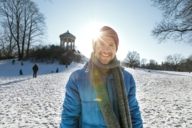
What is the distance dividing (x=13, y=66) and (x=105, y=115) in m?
47.6

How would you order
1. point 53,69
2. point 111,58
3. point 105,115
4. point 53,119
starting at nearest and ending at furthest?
point 105,115 → point 111,58 → point 53,119 → point 53,69

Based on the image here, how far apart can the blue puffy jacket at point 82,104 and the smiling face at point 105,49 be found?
0.58 feet

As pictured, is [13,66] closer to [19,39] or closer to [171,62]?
[19,39]

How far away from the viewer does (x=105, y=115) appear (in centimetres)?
292

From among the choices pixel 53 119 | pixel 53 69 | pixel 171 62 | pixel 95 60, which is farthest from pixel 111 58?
pixel 171 62

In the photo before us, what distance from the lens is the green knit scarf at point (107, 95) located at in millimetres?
2932

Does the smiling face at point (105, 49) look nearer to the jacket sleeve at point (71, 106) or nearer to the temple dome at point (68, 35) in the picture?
the jacket sleeve at point (71, 106)

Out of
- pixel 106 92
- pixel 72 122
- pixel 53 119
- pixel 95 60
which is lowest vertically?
pixel 53 119

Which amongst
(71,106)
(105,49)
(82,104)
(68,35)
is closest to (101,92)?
(82,104)

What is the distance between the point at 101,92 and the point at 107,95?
70mm

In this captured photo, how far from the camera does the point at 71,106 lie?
3.08 m

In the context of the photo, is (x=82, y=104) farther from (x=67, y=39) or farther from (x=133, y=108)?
(x=67, y=39)

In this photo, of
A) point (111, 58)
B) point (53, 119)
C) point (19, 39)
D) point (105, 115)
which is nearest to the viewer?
point (105, 115)

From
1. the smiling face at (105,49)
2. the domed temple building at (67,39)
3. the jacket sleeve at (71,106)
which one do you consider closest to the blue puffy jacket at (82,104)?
the jacket sleeve at (71,106)
